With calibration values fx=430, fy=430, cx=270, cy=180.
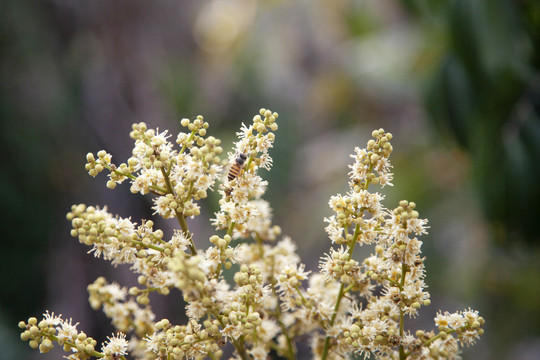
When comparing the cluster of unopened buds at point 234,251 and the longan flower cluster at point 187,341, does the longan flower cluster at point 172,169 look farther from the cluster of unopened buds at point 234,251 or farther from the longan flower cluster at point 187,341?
the longan flower cluster at point 187,341

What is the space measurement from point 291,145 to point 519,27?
170 cm

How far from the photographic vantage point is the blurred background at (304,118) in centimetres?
147

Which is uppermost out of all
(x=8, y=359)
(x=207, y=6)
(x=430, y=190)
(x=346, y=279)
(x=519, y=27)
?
(x=207, y=6)

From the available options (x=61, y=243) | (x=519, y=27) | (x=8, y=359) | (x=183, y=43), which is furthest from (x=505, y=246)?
(x=183, y=43)

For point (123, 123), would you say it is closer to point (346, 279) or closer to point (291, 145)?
point (291, 145)

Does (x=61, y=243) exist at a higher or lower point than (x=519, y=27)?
higher

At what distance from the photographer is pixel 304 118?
3777 mm

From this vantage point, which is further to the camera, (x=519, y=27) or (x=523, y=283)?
(x=523, y=283)

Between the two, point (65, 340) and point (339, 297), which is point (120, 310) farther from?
point (339, 297)

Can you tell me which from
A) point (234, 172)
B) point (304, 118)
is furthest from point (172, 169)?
point (304, 118)

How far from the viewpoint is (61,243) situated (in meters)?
2.98

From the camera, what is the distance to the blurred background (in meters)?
1.47

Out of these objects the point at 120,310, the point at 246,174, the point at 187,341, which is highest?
the point at 246,174

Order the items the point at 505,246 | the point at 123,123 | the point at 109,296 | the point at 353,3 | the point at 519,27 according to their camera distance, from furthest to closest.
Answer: the point at 353,3 → the point at 123,123 → the point at 505,246 → the point at 519,27 → the point at 109,296
